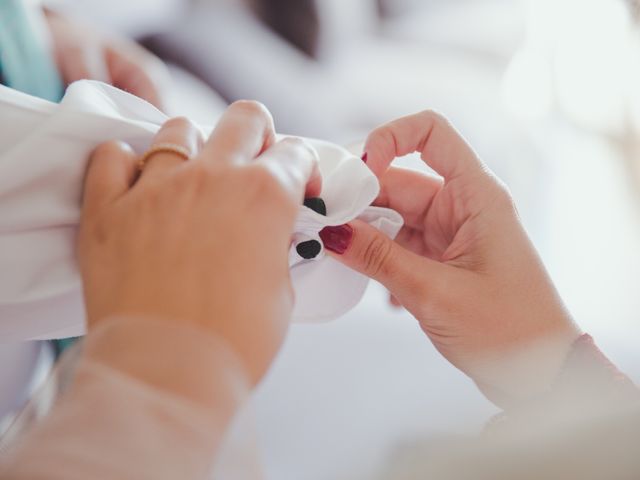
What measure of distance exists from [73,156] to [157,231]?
147 mm

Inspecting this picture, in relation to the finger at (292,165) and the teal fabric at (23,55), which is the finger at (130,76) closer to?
the teal fabric at (23,55)

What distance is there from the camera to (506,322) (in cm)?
65

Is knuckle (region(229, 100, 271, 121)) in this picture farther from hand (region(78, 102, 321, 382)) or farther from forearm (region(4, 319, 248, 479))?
forearm (region(4, 319, 248, 479))

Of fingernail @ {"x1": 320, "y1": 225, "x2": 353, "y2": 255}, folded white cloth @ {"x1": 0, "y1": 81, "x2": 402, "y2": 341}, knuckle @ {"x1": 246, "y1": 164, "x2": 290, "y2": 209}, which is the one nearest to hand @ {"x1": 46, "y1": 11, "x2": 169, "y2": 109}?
folded white cloth @ {"x1": 0, "y1": 81, "x2": 402, "y2": 341}

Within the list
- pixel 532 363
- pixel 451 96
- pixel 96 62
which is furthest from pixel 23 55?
pixel 451 96

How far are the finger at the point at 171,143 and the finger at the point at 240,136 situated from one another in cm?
3

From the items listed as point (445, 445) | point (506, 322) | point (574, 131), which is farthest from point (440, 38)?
point (445, 445)

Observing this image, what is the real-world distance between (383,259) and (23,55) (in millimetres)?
502

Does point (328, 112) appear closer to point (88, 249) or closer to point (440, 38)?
point (440, 38)

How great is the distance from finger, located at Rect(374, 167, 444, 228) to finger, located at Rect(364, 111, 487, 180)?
0.02m

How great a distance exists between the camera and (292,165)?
1.54 feet

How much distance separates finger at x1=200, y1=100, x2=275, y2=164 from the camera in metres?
0.45

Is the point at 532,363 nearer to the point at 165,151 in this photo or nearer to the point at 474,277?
the point at 474,277

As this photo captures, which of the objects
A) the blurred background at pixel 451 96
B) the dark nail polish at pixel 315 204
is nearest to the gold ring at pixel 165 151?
the dark nail polish at pixel 315 204
